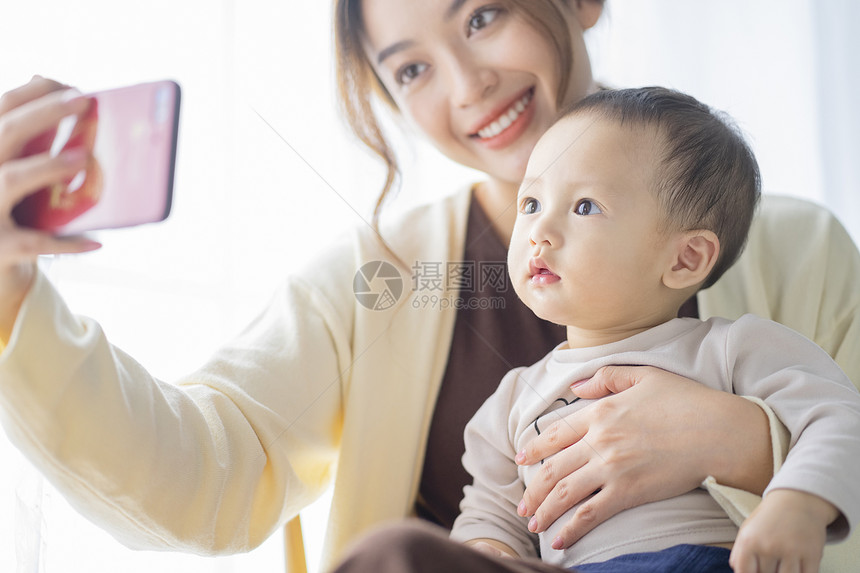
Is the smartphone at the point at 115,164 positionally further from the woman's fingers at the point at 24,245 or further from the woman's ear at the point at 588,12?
the woman's ear at the point at 588,12

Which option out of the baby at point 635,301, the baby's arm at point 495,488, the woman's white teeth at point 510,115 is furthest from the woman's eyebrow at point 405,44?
the baby's arm at point 495,488

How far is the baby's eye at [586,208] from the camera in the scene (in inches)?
30.9

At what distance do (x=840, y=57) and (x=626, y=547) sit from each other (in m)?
1.71

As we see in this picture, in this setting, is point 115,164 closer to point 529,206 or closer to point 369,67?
point 529,206

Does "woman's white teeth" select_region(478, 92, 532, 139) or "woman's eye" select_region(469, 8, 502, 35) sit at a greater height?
"woman's eye" select_region(469, 8, 502, 35)

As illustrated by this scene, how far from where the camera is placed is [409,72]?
1.09 m

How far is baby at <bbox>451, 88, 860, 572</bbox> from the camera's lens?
27.8 inches

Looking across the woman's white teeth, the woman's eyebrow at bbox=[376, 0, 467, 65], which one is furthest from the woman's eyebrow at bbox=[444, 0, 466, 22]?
the woman's white teeth

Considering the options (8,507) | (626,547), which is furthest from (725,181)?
(8,507)

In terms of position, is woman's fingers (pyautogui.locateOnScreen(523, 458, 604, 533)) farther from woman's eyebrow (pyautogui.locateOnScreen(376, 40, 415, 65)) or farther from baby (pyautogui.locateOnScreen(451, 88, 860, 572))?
woman's eyebrow (pyautogui.locateOnScreen(376, 40, 415, 65))

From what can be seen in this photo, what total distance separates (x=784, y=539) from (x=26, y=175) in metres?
0.69

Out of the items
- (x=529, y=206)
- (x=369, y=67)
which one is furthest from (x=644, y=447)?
(x=369, y=67)

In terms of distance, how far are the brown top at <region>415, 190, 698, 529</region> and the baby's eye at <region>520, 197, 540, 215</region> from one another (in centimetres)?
23

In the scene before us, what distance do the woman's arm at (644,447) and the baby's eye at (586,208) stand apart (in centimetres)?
17
